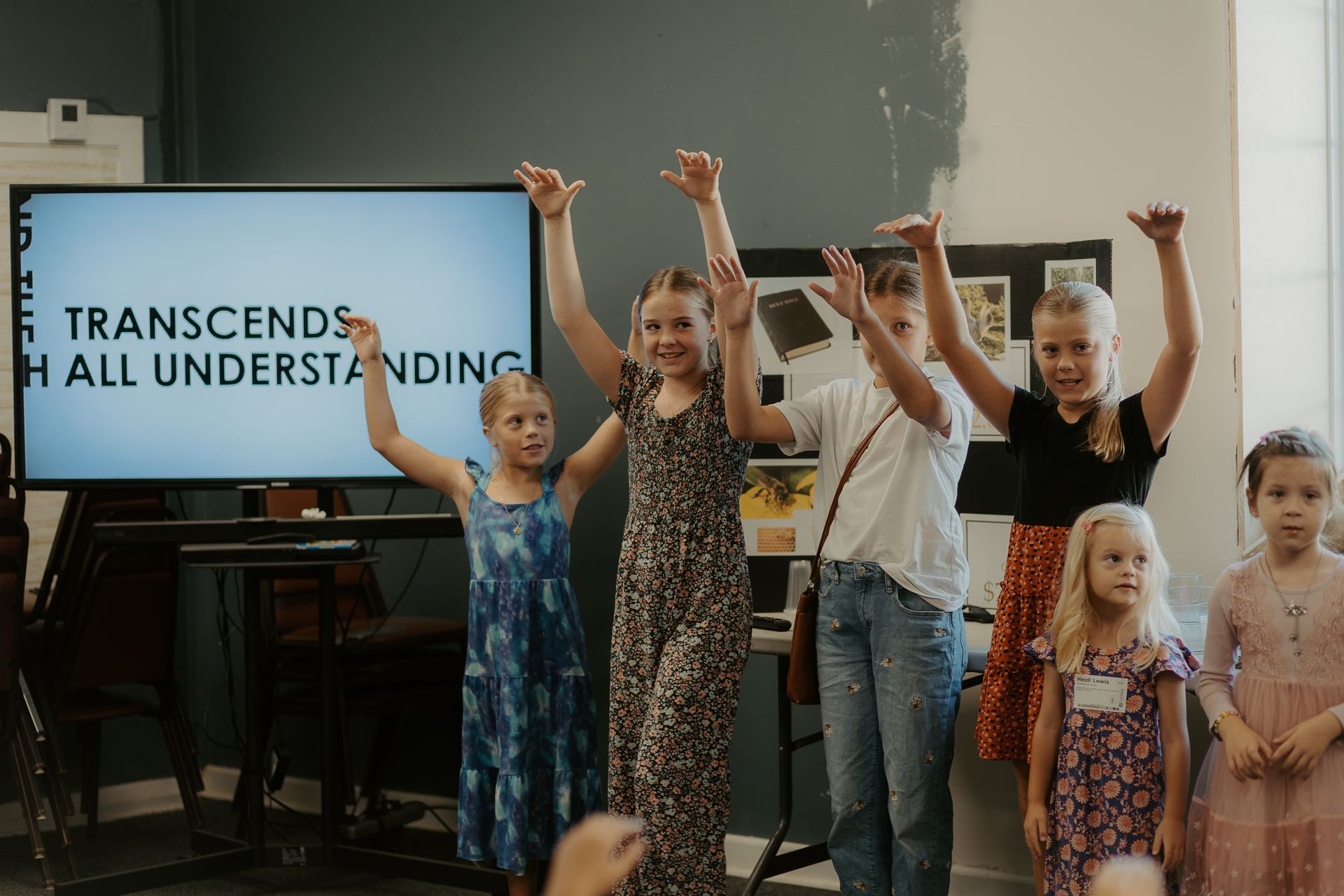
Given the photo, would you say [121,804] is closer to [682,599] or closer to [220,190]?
[220,190]

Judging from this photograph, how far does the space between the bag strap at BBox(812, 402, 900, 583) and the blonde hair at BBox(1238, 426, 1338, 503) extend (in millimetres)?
609

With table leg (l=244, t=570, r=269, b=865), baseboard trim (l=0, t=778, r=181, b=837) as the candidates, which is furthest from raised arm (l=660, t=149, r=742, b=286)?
baseboard trim (l=0, t=778, r=181, b=837)

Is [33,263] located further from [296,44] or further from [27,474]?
[296,44]

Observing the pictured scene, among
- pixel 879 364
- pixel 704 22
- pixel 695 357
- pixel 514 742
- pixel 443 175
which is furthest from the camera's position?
pixel 443 175

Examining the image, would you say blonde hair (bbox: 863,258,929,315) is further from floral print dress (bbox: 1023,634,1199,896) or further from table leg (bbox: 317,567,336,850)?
table leg (bbox: 317,567,336,850)

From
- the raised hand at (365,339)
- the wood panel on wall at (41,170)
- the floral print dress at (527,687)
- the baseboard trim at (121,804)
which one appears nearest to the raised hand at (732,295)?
the floral print dress at (527,687)

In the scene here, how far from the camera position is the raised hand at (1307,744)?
1.91m

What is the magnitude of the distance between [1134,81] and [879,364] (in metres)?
1.13

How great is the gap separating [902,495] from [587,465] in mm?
853

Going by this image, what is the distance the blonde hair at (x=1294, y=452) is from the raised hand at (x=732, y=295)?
2.93ft

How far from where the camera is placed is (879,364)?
7.21 feet

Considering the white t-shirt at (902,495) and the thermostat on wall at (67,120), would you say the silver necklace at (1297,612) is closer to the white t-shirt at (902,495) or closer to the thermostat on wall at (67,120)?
the white t-shirt at (902,495)

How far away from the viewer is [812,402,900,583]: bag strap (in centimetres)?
231

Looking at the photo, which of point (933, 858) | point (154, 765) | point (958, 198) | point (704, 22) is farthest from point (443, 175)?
point (933, 858)
